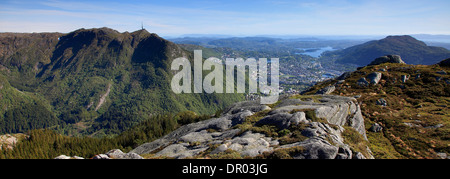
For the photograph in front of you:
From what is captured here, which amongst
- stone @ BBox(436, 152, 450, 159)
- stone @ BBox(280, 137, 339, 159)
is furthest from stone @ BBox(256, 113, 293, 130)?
stone @ BBox(436, 152, 450, 159)

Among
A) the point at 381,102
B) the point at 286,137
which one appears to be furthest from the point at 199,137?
the point at 381,102

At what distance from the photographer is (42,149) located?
275 feet

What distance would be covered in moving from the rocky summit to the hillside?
4.40 metres

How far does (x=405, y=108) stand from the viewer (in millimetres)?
41969

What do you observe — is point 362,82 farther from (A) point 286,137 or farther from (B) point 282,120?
(A) point 286,137

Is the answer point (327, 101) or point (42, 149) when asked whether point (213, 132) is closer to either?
point (327, 101)

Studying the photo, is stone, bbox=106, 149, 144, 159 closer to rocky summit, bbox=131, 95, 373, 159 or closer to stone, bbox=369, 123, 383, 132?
rocky summit, bbox=131, 95, 373, 159

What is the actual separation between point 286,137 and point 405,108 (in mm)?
39757

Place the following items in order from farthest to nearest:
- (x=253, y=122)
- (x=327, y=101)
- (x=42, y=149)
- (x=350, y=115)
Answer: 1. (x=42, y=149)
2. (x=327, y=101)
3. (x=350, y=115)
4. (x=253, y=122)

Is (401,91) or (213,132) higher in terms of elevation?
(401,91)
